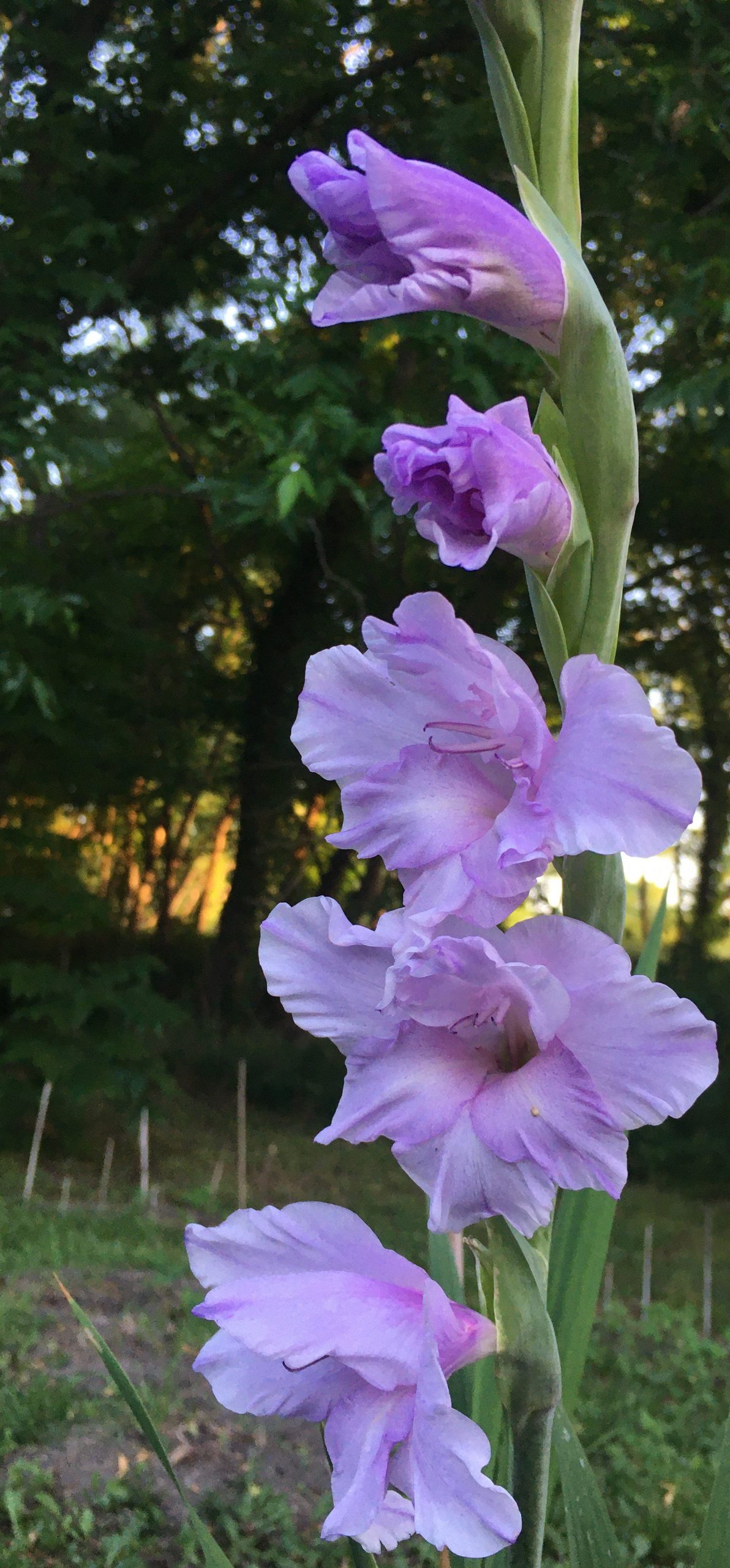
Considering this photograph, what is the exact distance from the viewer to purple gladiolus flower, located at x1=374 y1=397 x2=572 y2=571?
0.61 m

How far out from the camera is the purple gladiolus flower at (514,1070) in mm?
560

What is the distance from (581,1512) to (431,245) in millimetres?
843

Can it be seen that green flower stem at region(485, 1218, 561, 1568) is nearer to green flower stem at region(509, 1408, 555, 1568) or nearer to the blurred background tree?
green flower stem at region(509, 1408, 555, 1568)

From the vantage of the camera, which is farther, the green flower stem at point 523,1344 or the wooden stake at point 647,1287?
the wooden stake at point 647,1287

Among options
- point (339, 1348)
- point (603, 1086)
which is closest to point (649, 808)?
point (603, 1086)

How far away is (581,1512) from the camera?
0.81 m

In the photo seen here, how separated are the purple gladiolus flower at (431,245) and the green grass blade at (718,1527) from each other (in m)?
0.73

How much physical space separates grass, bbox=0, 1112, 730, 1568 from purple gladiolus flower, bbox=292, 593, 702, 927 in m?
1.54

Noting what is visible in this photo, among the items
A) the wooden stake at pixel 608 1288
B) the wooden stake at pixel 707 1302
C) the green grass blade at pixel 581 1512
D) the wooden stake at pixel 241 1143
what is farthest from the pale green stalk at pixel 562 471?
the wooden stake at pixel 707 1302

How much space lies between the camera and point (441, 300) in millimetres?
685

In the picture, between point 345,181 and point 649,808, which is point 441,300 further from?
point 649,808

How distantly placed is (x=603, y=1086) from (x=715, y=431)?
3638mm

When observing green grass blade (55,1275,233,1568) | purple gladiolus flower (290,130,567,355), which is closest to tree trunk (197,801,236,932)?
green grass blade (55,1275,233,1568)

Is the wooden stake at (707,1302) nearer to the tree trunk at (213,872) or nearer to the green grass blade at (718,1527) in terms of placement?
the green grass blade at (718,1527)
